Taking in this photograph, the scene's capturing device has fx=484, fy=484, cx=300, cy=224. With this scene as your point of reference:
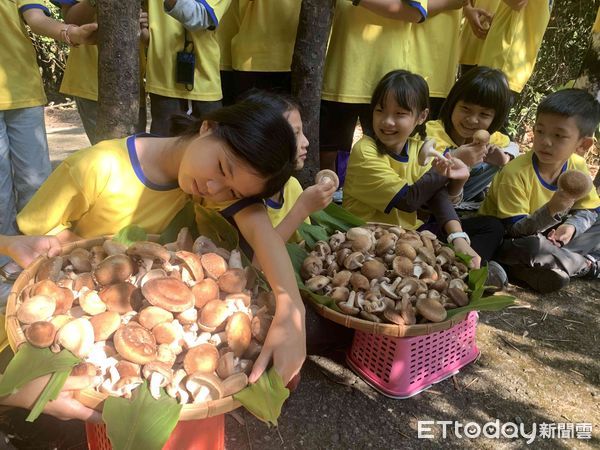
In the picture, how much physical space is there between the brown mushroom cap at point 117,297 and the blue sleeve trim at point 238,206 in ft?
2.08

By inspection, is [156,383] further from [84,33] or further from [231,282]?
[84,33]

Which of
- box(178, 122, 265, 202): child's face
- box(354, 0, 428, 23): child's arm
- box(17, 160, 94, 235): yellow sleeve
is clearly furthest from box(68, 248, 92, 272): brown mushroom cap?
box(354, 0, 428, 23): child's arm

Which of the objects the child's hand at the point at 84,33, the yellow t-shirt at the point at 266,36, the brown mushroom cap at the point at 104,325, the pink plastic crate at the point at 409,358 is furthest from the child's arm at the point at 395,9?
the brown mushroom cap at the point at 104,325

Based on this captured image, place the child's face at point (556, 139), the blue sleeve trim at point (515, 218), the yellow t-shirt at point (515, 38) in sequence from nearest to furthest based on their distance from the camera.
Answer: the child's face at point (556, 139)
the blue sleeve trim at point (515, 218)
the yellow t-shirt at point (515, 38)

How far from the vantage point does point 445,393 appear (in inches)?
108

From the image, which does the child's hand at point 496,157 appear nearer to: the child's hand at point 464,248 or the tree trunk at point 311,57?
the child's hand at point 464,248

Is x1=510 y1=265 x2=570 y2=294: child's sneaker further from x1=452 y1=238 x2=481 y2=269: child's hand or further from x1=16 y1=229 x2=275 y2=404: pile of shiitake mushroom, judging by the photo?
x1=16 y1=229 x2=275 y2=404: pile of shiitake mushroom

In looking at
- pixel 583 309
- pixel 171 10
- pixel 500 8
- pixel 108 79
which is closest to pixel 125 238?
pixel 108 79

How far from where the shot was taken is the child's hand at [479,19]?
4361 mm

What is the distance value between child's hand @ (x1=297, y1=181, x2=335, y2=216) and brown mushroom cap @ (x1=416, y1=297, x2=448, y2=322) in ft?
2.35

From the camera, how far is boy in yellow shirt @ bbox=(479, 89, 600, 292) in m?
3.59

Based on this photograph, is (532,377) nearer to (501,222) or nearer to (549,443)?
(549,443)

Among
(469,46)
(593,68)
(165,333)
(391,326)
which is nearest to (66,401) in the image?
(165,333)

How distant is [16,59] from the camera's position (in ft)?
11.2
